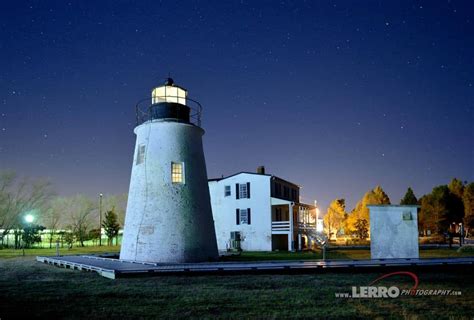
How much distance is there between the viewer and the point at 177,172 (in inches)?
888

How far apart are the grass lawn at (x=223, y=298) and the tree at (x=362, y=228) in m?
57.4

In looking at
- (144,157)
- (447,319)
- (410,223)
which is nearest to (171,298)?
(447,319)

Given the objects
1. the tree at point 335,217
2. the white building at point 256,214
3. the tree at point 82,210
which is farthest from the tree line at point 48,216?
the tree at point 335,217

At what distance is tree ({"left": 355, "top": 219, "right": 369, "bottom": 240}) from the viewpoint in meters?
72.2

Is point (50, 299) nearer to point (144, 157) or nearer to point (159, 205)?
Answer: point (159, 205)

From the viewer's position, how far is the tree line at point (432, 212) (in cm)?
5925

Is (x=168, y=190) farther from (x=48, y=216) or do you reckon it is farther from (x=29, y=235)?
(x=48, y=216)

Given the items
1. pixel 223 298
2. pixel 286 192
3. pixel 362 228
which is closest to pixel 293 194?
pixel 286 192

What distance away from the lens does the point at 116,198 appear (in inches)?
3553

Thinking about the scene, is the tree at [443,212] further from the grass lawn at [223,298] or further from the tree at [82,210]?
the tree at [82,210]

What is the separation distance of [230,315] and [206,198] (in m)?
13.9

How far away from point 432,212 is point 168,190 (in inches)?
1912

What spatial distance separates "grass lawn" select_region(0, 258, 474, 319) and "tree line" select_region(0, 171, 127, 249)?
134 ft

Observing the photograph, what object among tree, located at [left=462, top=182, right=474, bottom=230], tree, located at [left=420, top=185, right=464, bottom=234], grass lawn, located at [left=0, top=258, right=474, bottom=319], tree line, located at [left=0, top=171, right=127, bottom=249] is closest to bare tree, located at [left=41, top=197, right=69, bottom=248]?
tree line, located at [left=0, top=171, right=127, bottom=249]
